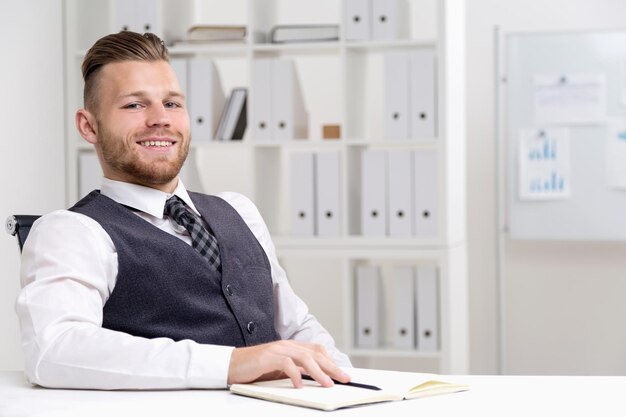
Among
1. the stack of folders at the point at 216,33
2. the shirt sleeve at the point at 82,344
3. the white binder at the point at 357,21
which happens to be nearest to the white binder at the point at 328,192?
the white binder at the point at 357,21

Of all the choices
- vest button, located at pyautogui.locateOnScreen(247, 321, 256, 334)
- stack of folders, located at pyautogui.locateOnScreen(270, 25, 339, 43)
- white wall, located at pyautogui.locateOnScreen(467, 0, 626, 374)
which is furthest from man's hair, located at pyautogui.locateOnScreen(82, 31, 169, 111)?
white wall, located at pyautogui.locateOnScreen(467, 0, 626, 374)

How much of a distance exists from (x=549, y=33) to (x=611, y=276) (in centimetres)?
121

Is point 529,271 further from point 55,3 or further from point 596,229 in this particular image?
point 55,3

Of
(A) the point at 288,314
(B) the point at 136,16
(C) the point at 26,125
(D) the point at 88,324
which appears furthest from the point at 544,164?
(D) the point at 88,324

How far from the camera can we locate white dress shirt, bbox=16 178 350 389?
1346mm

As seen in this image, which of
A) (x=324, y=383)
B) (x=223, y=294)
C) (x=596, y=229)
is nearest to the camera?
(x=324, y=383)

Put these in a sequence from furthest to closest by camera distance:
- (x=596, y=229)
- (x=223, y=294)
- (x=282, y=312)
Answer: (x=596, y=229) → (x=282, y=312) → (x=223, y=294)

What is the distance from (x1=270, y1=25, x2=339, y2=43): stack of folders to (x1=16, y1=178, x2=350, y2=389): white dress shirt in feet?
6.56

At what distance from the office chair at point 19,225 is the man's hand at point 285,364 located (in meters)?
0.67

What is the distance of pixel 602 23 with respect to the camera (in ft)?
15.0

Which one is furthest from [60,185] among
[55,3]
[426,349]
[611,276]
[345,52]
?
[611,276]

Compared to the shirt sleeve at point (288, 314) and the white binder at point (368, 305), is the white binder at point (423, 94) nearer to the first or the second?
the white binder at point (368, 305)

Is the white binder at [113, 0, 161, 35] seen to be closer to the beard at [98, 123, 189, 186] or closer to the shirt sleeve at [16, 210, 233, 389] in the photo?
the beard at [98, 123, 189, 186]

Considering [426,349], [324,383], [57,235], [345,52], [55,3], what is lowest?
[426,349]
